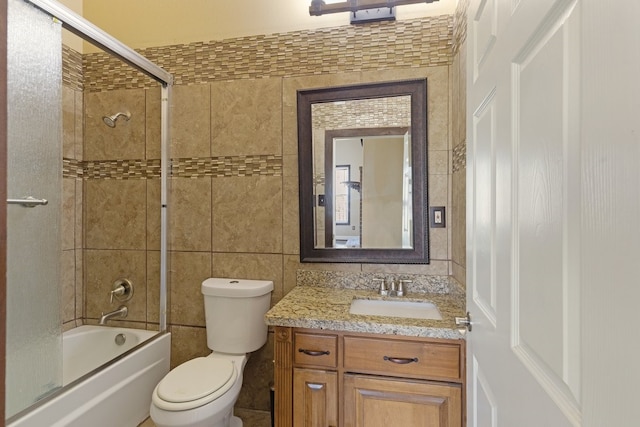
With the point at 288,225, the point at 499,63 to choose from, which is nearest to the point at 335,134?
the point at 288,225

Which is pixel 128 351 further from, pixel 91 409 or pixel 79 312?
pixel 79 312

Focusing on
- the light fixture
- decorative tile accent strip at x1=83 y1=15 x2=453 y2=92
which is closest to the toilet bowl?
decorative tile accent strip at x1=83 y1=15 x2=453 y2=92

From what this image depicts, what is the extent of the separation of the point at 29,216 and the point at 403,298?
178 centimetres

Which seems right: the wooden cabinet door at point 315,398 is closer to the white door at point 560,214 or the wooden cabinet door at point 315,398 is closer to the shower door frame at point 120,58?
the white door at point 560,214

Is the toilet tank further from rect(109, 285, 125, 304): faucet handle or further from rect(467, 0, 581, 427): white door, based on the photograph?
rect(467, 0, 581, 427): white door

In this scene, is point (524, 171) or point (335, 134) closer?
point (524, 171)

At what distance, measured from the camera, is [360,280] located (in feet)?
5.96

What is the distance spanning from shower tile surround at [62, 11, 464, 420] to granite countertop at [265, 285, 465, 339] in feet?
0.51

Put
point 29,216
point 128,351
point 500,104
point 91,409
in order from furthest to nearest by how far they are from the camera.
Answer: point 128,351, point 91,409, point 29,216, point 500,104

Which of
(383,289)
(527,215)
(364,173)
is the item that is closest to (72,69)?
(364,173)

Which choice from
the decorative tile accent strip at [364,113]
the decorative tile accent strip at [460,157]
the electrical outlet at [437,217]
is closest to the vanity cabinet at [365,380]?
the electrical outlet at [437,217]

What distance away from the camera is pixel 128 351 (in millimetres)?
1759

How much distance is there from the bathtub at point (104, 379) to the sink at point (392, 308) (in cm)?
127

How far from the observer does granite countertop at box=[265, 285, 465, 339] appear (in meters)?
1.27
